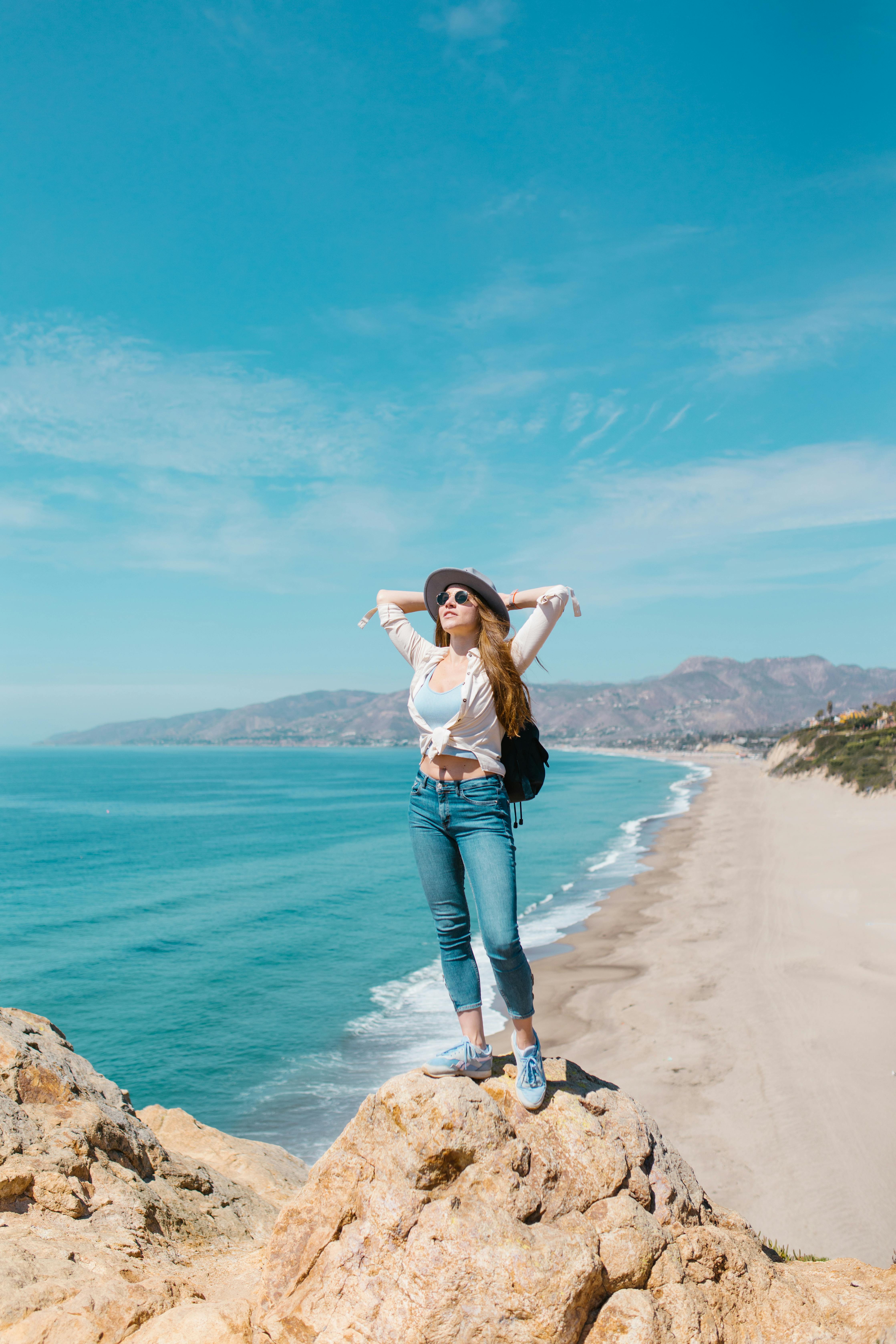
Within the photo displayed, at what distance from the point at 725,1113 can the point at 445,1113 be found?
9.65 m

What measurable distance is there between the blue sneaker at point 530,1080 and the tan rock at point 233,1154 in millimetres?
3457

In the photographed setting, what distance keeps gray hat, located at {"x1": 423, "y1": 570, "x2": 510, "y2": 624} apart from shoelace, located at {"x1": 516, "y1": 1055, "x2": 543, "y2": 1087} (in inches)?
82.4

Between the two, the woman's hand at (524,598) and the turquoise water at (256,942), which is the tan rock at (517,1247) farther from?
the turquoise water at (256,942)

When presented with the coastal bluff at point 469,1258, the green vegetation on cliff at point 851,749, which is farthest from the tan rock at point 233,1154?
the green vegetation on cliff at point 851,749

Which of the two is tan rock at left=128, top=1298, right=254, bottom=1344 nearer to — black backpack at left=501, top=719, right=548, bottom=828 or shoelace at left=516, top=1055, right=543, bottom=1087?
shoelace at left=516, top=1055, right=543, bottom=1087

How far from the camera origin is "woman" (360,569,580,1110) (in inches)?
139

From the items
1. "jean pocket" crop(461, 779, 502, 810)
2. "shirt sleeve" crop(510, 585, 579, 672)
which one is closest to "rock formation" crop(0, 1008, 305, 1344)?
"jean pocket" crop(461, 779, 502, 810)

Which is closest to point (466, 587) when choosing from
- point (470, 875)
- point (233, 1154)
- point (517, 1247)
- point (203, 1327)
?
point (470, 875)

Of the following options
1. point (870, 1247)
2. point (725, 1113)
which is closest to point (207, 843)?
point (725, 1113)

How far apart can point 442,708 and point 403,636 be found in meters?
0.58

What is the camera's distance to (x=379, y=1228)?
11.0 feet

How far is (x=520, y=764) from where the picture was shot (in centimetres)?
373

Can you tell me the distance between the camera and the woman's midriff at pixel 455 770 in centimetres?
360

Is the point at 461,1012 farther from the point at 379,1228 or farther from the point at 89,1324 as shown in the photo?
the point at 89,1324
